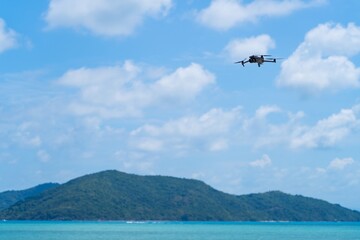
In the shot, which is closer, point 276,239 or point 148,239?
point 148,239

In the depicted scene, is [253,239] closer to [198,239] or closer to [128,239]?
[198,239]

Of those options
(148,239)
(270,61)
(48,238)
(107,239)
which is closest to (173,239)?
(148,239)

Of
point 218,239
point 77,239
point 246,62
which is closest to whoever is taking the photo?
point 246,62

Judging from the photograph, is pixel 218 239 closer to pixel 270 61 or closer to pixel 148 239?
pixel 148 239

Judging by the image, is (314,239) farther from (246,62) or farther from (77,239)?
(246,62)

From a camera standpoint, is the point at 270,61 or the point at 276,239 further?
the point at 276,239

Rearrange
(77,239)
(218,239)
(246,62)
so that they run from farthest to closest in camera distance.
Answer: (218,239), (77,239), (246,62)

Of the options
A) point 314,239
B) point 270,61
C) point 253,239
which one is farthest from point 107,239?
point 270,61

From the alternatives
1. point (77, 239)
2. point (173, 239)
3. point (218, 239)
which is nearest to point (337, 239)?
point (218, 239)
